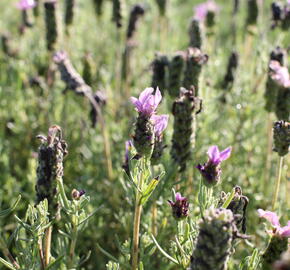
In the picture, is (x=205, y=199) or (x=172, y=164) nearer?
(x=205, y=199)

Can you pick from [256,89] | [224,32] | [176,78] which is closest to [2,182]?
Answer: [176,78]

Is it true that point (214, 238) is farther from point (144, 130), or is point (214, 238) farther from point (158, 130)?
point (158, 130)

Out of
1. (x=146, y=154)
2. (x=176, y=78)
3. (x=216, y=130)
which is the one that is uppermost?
(x=176, y=78)

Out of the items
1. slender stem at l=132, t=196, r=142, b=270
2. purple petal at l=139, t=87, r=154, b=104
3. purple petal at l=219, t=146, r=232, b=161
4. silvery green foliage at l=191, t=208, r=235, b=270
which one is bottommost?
slender stem at l=132, t=196, r=142, b=270

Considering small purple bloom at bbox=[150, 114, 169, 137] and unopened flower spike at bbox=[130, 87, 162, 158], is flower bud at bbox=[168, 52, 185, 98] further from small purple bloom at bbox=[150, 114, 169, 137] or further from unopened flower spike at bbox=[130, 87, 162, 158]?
unopened flower spike at bbox=[130, 87, 162, 158]

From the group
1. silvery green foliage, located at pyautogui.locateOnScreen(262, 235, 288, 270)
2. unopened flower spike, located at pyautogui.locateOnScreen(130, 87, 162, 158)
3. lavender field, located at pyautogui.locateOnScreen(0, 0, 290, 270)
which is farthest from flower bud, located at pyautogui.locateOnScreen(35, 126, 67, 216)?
silvery green foliage, located at pyautogui.locateOnScreen(262, 235, 288, 270)

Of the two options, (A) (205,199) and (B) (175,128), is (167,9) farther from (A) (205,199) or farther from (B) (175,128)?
(A) (205,199)

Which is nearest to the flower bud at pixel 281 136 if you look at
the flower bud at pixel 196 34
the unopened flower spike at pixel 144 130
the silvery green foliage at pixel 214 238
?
the unopened flower spike at pixel 144 130
